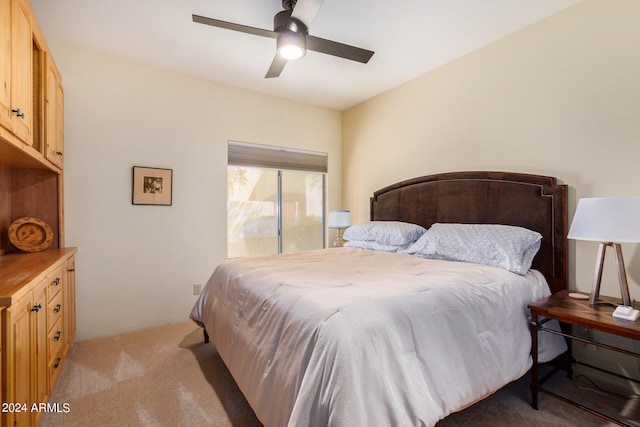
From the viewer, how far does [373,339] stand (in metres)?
1.24

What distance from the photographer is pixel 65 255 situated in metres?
2.27

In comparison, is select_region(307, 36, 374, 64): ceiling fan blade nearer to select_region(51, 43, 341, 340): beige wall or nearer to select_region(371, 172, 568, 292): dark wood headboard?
select_region(371, 172, 568, 292): dark wood headboard

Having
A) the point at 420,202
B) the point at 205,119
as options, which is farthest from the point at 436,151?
the point at 205,119

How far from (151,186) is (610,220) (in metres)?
3.71

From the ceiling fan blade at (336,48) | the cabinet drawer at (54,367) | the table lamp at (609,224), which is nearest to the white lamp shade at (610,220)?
the table lamp at (609,224)

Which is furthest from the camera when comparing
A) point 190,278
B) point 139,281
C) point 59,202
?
point 190,278

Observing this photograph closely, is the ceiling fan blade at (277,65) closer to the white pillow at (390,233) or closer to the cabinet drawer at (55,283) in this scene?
the white pillow at (390,233)

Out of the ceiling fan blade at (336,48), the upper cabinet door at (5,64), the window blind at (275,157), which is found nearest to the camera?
the upper cabinet door at (5,64)

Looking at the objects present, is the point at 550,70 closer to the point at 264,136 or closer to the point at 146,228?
the point at 264,136

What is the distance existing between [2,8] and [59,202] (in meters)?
1.70

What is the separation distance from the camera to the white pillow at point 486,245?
7.22 ft

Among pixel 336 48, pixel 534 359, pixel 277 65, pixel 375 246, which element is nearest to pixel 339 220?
pixel 375 246

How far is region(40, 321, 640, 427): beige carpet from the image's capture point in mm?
1767

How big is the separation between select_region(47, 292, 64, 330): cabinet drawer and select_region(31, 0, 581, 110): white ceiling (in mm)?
2105
